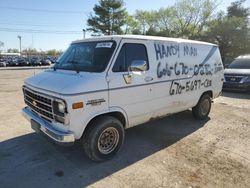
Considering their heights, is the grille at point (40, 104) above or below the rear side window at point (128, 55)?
below

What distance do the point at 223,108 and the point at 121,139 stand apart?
5.27 m

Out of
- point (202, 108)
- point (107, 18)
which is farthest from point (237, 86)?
point (107, 18)

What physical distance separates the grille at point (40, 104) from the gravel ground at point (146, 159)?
0.89 meters

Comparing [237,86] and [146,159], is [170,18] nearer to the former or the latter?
[237,86]

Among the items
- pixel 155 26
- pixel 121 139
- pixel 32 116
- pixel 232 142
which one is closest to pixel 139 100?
pixel 121 139

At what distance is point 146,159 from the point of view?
14.2ft

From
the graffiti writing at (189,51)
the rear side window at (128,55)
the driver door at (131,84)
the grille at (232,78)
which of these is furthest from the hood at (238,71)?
the rear side window at (128,55)

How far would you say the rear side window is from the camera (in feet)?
13.4

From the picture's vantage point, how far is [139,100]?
4.50 m

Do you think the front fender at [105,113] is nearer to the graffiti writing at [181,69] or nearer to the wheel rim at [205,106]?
the graffiti writing at [181,69]

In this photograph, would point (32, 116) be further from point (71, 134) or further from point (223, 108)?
point (223, 108)

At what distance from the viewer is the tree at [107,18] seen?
1596 inches

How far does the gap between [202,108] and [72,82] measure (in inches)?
173

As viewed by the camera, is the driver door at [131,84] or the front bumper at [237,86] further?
the front bumper at [237,86]
